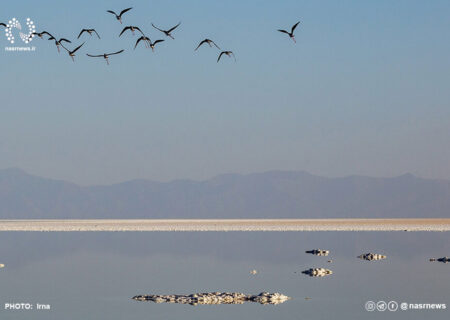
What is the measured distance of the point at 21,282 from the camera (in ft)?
135

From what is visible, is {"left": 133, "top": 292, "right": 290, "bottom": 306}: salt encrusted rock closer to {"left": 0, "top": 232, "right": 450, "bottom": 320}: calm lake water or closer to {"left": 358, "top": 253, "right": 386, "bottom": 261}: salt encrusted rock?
{"left": 0, "top": 232, "right": 450, "bottom": 320}: calm lake water

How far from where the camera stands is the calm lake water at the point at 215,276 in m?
32.2

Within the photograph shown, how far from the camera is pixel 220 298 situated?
33.1 m

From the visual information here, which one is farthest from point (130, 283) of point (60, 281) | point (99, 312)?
point (99, 312)

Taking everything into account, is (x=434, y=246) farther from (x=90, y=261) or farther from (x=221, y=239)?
(x=90, y=261)

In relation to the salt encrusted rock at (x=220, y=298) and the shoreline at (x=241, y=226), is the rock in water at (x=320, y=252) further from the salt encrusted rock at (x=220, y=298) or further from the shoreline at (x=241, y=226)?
the shoreline at (x=241, y=226)

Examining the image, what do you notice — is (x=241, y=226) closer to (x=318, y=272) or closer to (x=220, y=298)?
(x=318, y=272)

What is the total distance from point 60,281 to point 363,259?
20.1 metres

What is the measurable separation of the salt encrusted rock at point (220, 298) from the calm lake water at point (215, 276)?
617 mm

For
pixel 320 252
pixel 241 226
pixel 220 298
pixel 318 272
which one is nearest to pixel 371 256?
pixel 320 252

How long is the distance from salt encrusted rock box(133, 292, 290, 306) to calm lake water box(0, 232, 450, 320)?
62cm

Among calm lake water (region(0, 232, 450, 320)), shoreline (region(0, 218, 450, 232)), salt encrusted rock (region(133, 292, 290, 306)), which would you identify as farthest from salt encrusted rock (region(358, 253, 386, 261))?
shoreline (region(0, 218, 450, 232))

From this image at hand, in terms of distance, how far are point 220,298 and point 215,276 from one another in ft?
29.7

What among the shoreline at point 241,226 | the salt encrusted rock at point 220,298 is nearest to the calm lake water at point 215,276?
the salt encrusted rock at point 220,298
